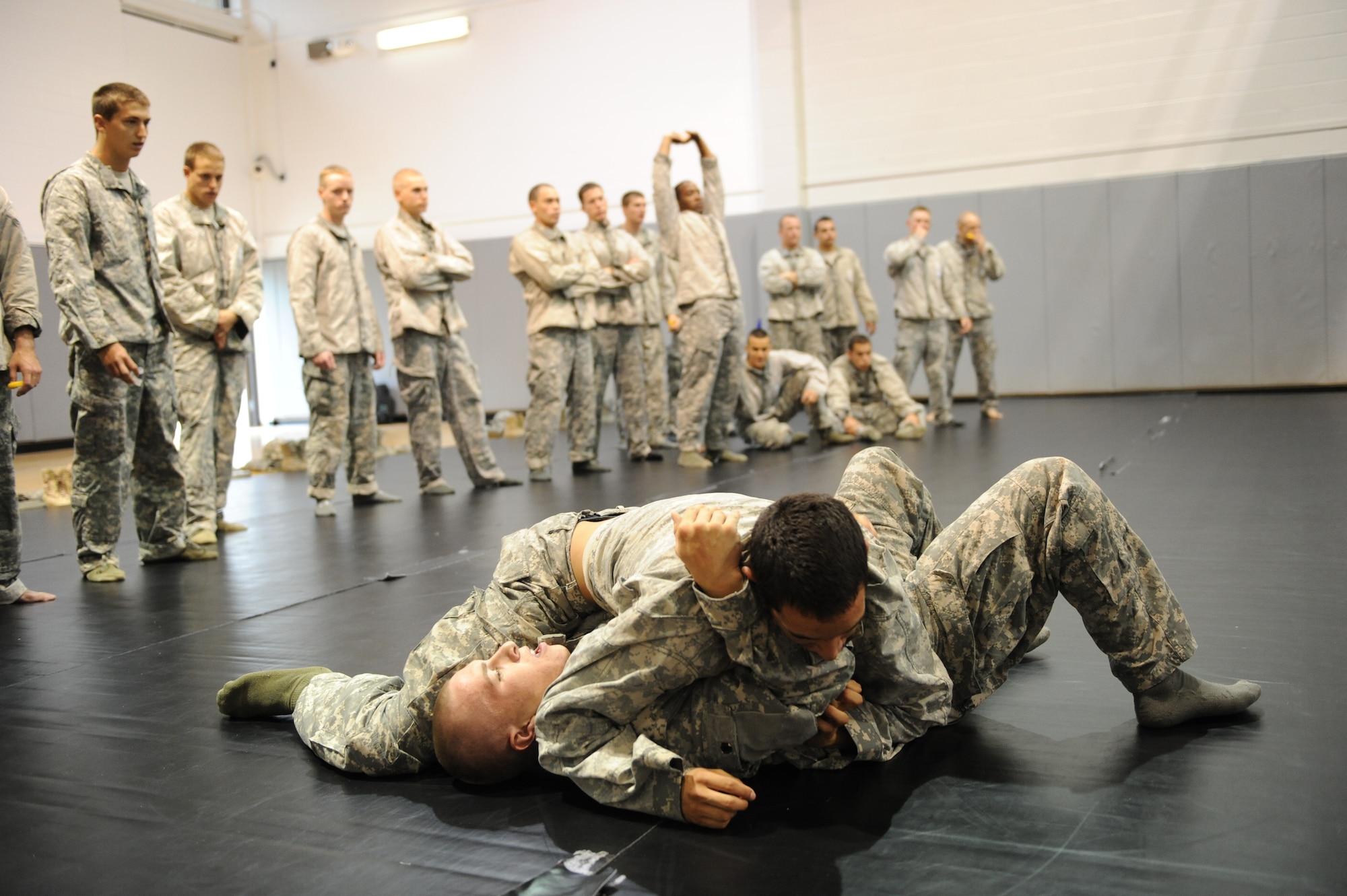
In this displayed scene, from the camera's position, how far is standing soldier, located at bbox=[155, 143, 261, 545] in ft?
16.3

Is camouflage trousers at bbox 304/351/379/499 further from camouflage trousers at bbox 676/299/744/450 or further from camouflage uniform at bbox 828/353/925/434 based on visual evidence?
camouflage uniform at bbox 828/353/925/434

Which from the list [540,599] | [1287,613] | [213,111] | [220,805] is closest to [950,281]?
[1287,613]

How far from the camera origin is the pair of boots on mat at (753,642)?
167cm

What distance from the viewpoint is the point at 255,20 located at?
13945 mm

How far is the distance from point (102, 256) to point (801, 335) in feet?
22.1

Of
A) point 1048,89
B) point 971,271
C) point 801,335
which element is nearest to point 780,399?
point 801,335

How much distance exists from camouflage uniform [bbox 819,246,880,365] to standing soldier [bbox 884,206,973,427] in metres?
0.74

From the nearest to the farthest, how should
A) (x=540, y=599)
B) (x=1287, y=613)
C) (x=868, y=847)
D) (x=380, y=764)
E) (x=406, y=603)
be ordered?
1. (x=868, y=847)
2. (x=380, y=764)
3. (x=540, y=599)
4. (x=1287, y=613)
5. (x=406, y=603)

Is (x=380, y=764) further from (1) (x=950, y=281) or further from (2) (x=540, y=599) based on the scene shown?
(1) (x=950, y=281)

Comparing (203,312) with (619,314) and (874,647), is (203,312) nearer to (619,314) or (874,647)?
(619,314)

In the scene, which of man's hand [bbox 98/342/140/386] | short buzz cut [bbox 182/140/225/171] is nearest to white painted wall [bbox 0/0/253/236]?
short buzz cut [bbox 182/140/225/171]

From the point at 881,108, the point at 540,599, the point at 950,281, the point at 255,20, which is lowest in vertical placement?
the point at 540,599

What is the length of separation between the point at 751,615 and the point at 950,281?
8040 millimetres

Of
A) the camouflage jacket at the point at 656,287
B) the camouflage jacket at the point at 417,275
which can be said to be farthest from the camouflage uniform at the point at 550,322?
the camouflage jacket at the point at 656,287
